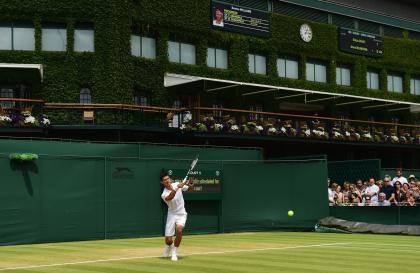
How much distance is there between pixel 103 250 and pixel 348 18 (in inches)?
1460

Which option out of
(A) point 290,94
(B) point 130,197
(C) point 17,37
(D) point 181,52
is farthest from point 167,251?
(A) point 290,94

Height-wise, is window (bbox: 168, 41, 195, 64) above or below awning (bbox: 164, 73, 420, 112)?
above

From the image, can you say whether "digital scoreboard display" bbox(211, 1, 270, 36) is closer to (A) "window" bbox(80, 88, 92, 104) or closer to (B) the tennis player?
(A) "window" bbox(80, 88, 92, 104)

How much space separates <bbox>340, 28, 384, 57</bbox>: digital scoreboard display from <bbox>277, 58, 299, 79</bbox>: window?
180 inches

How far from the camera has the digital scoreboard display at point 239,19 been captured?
139ft

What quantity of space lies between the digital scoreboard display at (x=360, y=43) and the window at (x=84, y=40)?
19.9m

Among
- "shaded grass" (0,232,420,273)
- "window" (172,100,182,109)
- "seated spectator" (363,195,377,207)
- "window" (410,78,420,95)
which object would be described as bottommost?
"shaded grass" (0,232,420,273)

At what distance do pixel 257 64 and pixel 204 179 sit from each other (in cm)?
2074

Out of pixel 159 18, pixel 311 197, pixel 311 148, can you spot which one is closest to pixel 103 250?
pixel 311 197

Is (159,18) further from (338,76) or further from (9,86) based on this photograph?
(338,76)

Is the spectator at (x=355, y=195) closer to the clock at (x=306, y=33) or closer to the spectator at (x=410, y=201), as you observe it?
the spectator at (x=410, y=201)

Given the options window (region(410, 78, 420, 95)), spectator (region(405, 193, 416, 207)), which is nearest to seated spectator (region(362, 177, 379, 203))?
spectator (region(405, 193, 416, 207))

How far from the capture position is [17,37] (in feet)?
122

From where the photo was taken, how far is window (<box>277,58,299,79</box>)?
46531 millimetres
